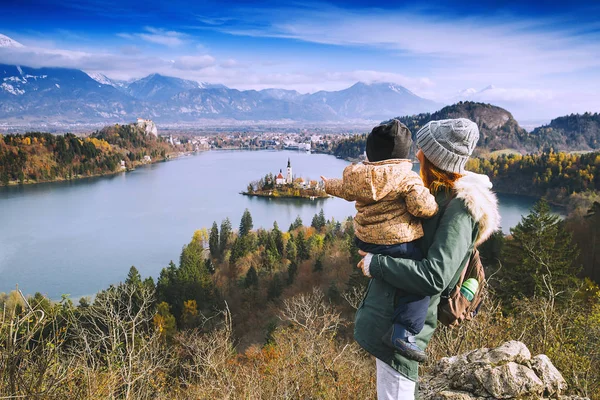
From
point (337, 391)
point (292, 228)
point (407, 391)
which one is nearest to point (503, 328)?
point (337, 391)

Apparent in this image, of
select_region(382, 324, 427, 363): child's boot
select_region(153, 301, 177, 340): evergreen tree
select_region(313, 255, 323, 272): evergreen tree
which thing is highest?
select_region(382, 324, 427, 363): child's boot

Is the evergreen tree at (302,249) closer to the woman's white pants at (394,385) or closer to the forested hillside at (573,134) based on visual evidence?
the woman's white pants at (394,385)

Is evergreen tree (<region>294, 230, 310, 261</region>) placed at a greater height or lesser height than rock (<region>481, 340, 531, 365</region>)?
lesser

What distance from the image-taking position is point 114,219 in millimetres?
24734

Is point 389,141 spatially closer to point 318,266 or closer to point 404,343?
point 404,343

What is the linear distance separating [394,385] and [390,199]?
0.51 metres

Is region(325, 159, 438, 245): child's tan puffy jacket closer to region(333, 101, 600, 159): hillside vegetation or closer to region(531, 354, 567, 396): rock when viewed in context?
region(531, 354, 567, 396): rock

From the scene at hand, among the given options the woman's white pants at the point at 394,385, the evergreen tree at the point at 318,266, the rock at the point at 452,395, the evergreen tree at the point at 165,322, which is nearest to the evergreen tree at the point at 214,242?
the evergreen tree at the point at 318,266

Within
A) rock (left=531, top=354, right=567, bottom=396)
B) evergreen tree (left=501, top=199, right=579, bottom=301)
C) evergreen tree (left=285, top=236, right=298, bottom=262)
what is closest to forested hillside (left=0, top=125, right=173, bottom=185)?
evergreen tree (left=285, top=236, right=298, bottom=262)

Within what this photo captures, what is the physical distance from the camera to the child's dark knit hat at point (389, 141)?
42.9 inches

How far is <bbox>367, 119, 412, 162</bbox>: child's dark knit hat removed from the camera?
1.09m

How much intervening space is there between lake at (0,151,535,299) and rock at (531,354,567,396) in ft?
48.9

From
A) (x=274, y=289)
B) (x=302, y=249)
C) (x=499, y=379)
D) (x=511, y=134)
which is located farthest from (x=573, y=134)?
(x=499, y=379)

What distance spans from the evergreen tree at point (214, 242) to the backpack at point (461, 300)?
64.9ft
